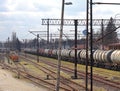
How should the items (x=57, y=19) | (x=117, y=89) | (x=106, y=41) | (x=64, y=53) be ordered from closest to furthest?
1. (x=117, y=89)
2. (x=57, y=19)
3. (x=64, y=53)
4. (x=106, y=41)

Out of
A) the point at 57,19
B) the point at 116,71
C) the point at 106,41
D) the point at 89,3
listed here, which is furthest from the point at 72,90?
the point at 106,41

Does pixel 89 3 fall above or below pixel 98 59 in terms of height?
above

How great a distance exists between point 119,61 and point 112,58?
10.8 ft

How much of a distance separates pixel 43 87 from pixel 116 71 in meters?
18.8

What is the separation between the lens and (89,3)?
2253 cm

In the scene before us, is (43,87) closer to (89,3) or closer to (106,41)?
(89,3)

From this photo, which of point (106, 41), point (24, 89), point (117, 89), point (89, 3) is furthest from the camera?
point (106, 41)

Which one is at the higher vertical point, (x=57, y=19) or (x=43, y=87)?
(x=57, y=19)

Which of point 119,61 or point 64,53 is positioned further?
point 64,53

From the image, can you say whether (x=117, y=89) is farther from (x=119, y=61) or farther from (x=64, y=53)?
(x=64, y=53)

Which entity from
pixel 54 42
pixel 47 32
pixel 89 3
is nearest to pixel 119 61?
pixel 89 3

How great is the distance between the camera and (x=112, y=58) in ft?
165

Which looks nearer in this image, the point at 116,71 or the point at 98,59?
the point at 116,71

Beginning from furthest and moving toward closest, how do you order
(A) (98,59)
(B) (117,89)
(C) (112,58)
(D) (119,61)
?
(A) (98,59) → (C) (112,58) → (D) (119,61) → (B) (117,89)
